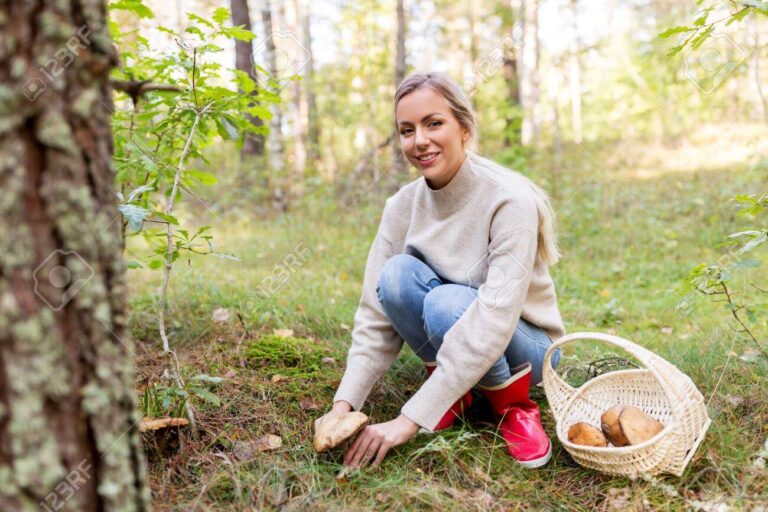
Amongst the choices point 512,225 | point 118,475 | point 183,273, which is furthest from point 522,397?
point 183,273

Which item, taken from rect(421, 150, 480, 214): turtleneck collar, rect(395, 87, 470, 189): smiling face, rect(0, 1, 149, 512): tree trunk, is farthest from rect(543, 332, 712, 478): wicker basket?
rect(0, 1, 149, 512): tree trunk

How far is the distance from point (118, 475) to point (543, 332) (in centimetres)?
148

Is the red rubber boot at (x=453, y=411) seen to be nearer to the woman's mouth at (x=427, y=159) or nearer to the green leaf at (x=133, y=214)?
the woman's mouth at (x=427, y=159)

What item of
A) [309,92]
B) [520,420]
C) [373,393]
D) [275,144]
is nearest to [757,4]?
[520,420]

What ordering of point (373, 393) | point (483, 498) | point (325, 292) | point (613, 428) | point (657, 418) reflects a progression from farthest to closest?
point (325, 292) → point (373, 393) → point (657, 418) → point (613, 428) → point (483, 498)

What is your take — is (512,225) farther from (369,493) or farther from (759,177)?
(759,177)

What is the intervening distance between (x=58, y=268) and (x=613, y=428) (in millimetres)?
1558

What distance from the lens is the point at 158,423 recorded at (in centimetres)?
165

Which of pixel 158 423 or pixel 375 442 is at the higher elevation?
pixel 158 423

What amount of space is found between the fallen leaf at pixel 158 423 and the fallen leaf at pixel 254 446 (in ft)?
0.62

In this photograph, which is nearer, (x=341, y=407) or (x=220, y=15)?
(x=341, y=407)

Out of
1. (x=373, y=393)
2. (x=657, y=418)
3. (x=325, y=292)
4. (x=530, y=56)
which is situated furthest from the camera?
(x=530, y=56)

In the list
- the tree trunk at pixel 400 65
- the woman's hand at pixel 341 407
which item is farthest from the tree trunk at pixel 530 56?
the woman's hand at pixel 341 407

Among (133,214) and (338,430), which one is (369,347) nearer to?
(338,430)
